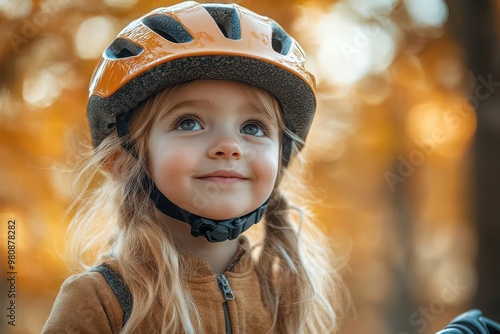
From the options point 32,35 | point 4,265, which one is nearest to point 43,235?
point 4,265

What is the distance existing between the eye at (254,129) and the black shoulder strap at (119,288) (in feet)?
2.36

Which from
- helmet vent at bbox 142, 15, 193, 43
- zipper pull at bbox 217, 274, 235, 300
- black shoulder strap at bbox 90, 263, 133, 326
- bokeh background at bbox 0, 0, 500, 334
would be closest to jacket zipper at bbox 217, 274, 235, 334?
zipper pull at bbox 217, 274, 235, 300

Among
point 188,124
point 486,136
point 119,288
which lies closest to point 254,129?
point 188,124

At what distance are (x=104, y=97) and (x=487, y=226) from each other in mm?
4848

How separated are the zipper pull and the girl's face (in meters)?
0.24

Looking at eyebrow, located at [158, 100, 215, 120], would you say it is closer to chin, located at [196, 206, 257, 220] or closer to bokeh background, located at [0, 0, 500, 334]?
chin, located at [196, 206, 257, 220]

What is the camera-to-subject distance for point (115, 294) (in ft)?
7.17

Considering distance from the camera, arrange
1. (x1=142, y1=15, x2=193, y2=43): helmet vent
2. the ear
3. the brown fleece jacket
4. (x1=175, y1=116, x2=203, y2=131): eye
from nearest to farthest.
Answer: the brown fleece jacket
(x1=175, y1=116, x2=203, y2=131): eye
(x1=142, y1=15, x2=193, y2=43): helmet vent
the ear

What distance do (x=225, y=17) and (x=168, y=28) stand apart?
244 mm

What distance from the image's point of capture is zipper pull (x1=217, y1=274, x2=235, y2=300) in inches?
94.0

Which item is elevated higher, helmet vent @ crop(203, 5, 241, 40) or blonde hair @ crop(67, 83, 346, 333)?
helmet vent @ crop(203, 5, 241, 40)

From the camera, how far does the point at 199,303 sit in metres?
2.32

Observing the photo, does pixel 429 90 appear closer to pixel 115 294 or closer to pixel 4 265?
pixel 4 265

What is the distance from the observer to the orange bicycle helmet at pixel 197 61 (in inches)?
94.0
